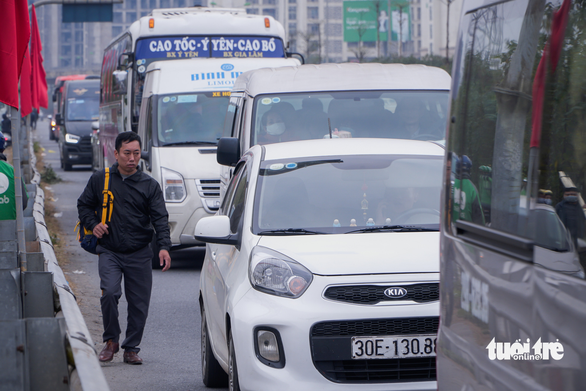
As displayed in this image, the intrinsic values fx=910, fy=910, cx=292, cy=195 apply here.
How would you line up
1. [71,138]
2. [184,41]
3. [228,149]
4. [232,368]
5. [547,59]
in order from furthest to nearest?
[71,138], [184,41], [228,149], [232,368], [547,59]

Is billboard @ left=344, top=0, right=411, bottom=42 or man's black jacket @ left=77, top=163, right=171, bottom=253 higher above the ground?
billboard @ left=344, top=0, right=411, bottom=42

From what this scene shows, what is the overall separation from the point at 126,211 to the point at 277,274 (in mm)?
2423

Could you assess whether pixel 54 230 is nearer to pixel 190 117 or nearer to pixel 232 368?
pixel 190 117

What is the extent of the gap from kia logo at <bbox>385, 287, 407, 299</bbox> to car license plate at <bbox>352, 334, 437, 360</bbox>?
196 mm

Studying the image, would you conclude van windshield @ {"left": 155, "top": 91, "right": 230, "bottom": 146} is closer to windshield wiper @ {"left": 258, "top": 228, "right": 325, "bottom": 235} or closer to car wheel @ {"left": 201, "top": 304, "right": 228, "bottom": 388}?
car wheel @ {"left": 201, "top": 304, "right": 228, "bottom": 388}

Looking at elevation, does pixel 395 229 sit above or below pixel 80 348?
above

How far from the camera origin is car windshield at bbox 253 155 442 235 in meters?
5.21

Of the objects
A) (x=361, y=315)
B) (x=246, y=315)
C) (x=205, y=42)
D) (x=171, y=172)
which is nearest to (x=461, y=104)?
(x=361, y=315)

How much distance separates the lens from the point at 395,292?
14.8ft

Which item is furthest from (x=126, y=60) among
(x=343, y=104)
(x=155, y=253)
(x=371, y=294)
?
(x=371, y=294)

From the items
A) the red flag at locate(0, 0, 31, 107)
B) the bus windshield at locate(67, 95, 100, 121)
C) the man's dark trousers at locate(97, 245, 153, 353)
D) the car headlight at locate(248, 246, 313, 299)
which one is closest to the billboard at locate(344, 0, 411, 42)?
the bus windshield at locate(67, 95, 100, 121)

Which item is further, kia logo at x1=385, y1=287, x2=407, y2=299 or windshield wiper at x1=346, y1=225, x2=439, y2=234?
windshield wiper at x1=346, y1=225, x2=439, y2=234

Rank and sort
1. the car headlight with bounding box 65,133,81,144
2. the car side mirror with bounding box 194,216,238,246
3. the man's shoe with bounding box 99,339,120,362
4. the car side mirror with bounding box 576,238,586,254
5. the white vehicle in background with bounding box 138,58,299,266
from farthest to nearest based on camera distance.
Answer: the car headlight with bounding box 65,133,81,144
the white vehicle in background with bounding box 138,58,299,266
the man's shoe with bounding box 99,339,120,362
the car side mirror with bounding box 194,216,238,246
the car side mirror with bounding box 576,238,586,254

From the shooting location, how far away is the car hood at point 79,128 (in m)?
32.0
